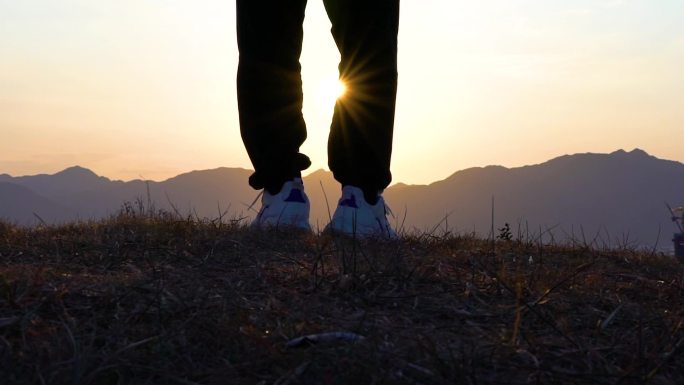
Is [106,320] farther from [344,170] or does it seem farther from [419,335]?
[344,170]

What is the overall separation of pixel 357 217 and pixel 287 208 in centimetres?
48

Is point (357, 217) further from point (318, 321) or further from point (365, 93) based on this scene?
point (318, 321)

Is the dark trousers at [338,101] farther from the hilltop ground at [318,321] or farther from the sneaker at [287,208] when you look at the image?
the hilltop ground at [318,321]

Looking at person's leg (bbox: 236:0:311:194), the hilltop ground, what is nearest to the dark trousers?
person's leg (bbox: 236:0:311:194)

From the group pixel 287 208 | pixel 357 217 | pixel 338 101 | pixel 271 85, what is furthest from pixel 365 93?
pixel 287 208

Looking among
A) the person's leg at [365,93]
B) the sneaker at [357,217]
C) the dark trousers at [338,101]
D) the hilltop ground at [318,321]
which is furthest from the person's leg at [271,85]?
the hilltop ground at [318,321]

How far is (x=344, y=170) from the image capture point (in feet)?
13.7

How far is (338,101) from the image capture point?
4199 mm

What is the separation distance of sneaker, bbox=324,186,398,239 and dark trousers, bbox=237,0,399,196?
72 millimetres

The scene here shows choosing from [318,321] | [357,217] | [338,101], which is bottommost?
[318,321]

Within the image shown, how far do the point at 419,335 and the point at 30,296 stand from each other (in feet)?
3.56

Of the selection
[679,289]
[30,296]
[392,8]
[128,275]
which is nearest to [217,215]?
[392,8]

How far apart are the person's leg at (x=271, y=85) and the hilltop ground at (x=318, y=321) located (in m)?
1.26

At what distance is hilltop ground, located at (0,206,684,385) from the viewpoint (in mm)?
1511
